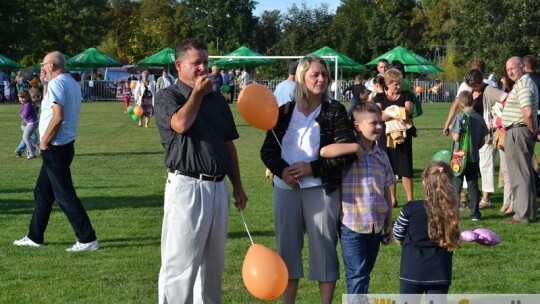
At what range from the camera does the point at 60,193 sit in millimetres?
9180

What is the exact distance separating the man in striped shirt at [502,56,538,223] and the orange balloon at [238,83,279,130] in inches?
207

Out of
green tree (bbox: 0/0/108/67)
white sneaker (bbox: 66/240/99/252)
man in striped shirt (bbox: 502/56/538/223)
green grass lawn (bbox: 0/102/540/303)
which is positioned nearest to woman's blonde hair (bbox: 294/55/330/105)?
green grass lawn (bbox: 0/102/540/303)

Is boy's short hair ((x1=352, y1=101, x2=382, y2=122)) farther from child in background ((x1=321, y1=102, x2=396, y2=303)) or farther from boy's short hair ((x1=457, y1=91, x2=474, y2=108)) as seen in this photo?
boy's short hair ((x1=457, y1=91, x2=474, y2=108))

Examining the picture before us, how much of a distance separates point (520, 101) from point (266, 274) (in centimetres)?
580

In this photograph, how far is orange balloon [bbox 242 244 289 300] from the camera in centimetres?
588

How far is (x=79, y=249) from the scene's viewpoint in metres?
9.37

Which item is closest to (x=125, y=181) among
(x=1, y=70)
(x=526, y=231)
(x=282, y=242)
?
(x=526, y=231)

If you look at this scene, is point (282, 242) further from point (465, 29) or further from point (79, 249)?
point (465, 29)

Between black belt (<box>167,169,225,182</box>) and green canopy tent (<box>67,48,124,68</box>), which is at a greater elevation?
green canopy tent (<box>67,48,124,68</box>)

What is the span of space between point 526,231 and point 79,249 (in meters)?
5.08

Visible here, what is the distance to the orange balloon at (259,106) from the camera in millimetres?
6328

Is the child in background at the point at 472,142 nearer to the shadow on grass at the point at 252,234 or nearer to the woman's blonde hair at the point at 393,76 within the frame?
the woman's blonde hair at the point at 393,76

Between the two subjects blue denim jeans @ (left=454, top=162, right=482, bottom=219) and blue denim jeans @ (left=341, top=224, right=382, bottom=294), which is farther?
blue denim jeans @ (left=454, top=162, right=482, bottom=219)

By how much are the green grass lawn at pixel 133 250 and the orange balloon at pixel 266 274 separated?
4.74ft
